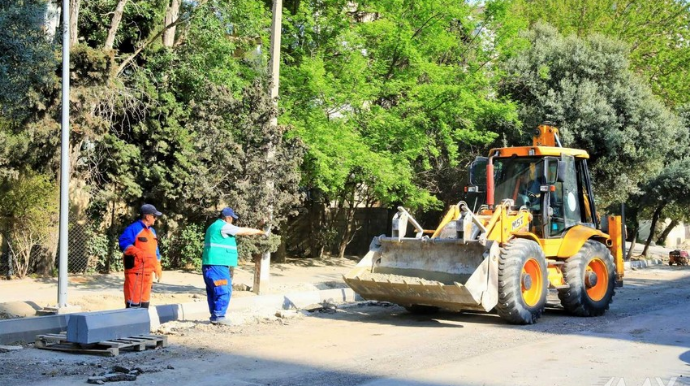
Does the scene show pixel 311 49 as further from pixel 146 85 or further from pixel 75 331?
pixel 75 331

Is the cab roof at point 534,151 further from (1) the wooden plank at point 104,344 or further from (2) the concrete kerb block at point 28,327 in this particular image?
(2) the concrete kerb block at point 28,327

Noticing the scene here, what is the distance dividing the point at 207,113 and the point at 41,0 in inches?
127

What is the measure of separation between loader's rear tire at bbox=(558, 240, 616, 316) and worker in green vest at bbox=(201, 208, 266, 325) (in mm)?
5285

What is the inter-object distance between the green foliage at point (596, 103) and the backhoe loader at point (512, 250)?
1024 cm

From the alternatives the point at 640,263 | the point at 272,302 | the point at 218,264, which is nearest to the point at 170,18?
the point at 272,302

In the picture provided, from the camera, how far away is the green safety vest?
10.8 meters

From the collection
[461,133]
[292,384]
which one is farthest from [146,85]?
[292,384]

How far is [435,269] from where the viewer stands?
1139 cm

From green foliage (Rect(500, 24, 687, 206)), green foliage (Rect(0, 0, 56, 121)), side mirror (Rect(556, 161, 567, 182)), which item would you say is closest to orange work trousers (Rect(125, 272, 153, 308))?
green foliage (Rect(0, 0, 56, 121))

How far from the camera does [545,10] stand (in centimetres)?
3222

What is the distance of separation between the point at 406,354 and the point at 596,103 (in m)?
17.6

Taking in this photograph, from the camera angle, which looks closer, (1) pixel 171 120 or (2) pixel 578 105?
(1) pixel 171 120

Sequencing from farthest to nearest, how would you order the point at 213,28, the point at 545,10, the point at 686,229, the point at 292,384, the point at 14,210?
the point at 686,229
the point at 545,10
the point at 213,28
the point at 14,210
the point at 292,384

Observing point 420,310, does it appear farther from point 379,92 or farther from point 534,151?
point 379,92
